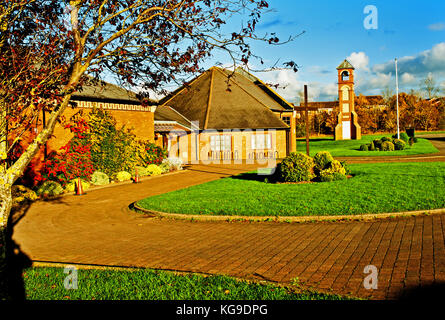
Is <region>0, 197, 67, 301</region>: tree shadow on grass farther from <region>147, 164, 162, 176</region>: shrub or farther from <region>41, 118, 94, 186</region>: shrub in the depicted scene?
<region>147, 164, 162, 176</region>: shrub

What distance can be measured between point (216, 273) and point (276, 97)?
3670 cm

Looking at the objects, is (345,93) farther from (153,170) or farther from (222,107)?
(153,170)

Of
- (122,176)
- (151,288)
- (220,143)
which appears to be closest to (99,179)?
(122,176)

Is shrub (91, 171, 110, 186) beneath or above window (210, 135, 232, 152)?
beneath

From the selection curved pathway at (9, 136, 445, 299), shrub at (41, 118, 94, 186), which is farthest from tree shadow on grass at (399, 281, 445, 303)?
shrub at (41, 118, 94, 186)

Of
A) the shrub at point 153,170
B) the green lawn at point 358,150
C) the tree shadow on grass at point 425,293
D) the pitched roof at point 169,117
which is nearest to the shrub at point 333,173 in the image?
the shrub at point 153,170

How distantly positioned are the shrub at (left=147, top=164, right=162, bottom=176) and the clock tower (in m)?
44.3

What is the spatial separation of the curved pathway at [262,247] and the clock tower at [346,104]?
5470cm

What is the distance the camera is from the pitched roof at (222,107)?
33219 mm

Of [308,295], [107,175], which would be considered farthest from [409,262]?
[107,175]

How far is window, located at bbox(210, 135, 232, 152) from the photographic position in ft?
108

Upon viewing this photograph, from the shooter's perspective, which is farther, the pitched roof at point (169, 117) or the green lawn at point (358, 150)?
the green lawn at point (358, 150)

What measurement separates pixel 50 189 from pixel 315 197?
36.3 ft

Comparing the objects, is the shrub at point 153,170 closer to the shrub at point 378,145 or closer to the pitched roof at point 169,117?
the pitched roof at point 169,117
